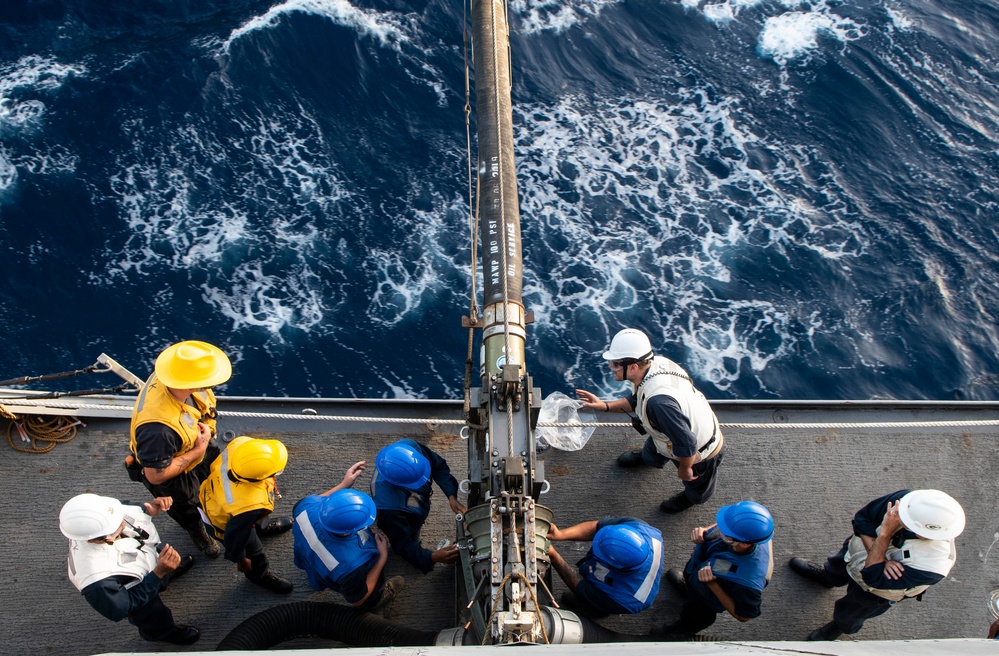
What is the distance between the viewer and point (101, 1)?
47.9ft

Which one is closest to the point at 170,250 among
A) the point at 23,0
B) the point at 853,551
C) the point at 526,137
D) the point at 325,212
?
the point at 325,212

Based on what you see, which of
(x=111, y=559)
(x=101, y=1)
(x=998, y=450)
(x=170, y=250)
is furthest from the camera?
(x=101, y=1)

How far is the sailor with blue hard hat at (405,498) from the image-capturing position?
555 cm

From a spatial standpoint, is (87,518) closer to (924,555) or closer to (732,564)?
(732,564)

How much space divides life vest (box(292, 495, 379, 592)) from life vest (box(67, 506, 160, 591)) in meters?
1.00

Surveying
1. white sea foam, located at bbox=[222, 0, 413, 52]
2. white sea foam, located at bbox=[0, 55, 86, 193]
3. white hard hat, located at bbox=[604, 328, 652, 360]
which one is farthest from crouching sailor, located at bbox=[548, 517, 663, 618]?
white sea foam, located at bbox=[222, 0, 413, 52]

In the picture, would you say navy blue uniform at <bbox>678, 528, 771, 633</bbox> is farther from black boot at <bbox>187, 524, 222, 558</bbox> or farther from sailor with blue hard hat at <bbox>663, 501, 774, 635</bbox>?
black boot at <bbox>187, 524, 222, 558</bbox>

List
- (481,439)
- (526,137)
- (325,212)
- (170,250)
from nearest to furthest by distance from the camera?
(481,439) → (170,250) → (325,212) → (526,137)

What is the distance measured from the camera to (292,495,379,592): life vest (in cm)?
523

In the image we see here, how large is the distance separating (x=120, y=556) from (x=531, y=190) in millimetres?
9185

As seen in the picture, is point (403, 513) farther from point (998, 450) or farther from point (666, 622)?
point (998, 450)

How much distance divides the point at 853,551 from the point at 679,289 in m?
6.18

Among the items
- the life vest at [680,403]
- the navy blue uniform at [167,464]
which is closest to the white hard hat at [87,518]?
the navy blue uniform at [167,464]

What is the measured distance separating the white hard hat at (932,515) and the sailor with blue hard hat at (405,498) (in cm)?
325
